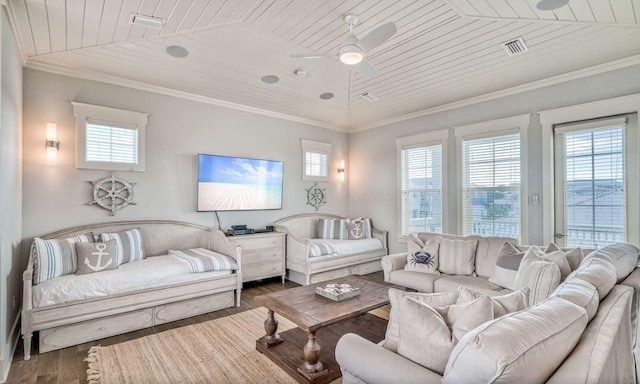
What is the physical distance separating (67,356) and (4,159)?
171 centimetres

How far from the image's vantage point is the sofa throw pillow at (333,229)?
5.66 metres

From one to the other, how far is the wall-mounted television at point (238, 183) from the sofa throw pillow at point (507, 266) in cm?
338

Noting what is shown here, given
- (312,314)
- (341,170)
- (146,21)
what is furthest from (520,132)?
(146,21)

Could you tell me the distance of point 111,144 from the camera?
3945 millimetres

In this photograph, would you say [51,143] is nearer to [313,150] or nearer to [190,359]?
[190,359]

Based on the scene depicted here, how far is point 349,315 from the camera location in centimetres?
244

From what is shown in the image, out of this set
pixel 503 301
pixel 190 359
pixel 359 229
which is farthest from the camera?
pixel 359 229

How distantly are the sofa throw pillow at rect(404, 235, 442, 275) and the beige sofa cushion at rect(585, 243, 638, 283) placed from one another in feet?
5.64

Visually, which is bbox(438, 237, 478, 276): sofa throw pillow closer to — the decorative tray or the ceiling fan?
the decorative tray

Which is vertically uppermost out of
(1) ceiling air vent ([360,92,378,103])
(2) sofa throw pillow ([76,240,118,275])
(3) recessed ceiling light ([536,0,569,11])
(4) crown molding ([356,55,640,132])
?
(3) recessed ceiling light ([536,0,569,11])

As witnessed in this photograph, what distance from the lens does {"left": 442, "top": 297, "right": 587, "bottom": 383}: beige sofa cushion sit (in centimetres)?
96

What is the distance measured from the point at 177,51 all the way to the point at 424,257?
3.59 meters

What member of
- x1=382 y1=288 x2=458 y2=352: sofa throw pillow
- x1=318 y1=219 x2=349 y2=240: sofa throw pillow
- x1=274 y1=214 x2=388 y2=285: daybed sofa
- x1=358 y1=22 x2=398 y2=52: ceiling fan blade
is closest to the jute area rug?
x1=382 y1=288 x2=458 y2=352: sofa throw pillow

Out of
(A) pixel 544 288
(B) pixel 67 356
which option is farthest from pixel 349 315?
Answer: (B) pixel 67 356
